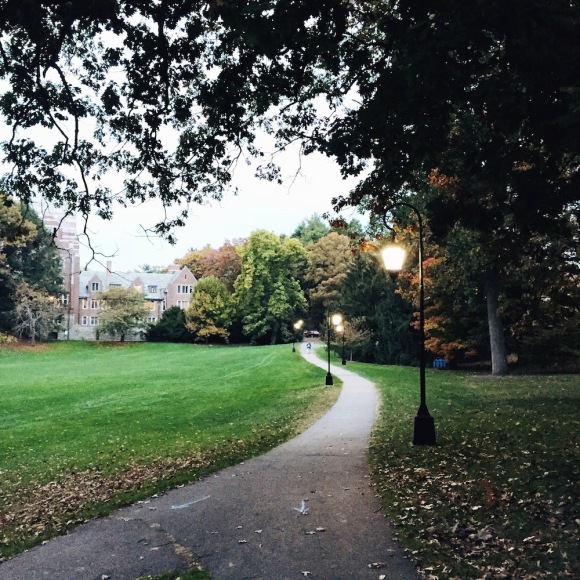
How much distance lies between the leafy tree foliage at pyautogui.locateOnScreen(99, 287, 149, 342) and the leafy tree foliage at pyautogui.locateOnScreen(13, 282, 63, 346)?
651 centimetres

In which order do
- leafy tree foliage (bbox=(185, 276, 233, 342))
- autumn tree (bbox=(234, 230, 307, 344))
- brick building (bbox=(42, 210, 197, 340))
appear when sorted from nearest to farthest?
autumn tree (bbox=(234, 230, 307, 344)) < leafy tree foliage (bbox=(185, 276, 233, 342)) < brick building (bbox=(42, 210, 197, 340))

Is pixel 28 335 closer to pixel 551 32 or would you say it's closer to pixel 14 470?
pixel 14 470

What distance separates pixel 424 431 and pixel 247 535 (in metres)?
5.41

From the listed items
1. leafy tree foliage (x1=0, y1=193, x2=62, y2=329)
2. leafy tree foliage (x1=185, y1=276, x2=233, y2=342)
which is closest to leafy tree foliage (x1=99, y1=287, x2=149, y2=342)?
leafy tree foliage (x1=185, y1=276, x2=233, y2=342)

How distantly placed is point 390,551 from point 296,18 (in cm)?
675

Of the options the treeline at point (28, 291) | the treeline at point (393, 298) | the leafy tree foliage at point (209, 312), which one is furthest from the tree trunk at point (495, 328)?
the treeline at point (28, 291)

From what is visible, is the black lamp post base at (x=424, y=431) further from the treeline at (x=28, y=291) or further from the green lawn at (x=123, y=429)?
the treeline at (x=28, y=291)

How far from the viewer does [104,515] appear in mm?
7520

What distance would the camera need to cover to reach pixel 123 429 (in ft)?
54.8

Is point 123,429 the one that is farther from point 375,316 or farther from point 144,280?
point 144,280

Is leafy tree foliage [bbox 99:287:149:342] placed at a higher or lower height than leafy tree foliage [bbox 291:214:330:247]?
lower

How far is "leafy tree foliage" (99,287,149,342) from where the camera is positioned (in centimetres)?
6856

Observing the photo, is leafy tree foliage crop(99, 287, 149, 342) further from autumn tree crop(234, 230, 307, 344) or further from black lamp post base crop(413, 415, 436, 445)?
black lamp post base crop(413, 415, 436, 445)

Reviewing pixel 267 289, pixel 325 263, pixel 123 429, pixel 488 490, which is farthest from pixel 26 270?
pixel 488 490
